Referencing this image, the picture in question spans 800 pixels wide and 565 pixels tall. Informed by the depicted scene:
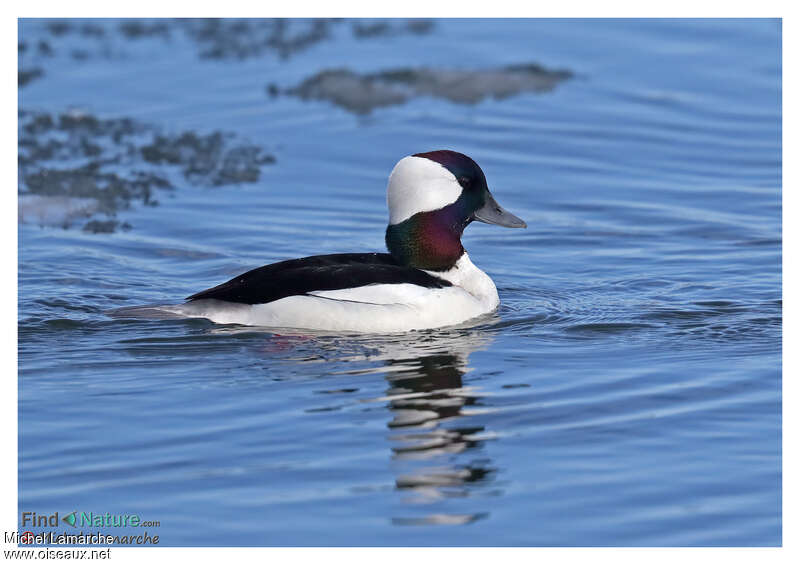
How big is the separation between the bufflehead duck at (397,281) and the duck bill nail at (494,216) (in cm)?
13

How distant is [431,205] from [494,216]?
0.64m

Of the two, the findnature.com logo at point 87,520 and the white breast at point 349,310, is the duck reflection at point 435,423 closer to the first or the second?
the white breast at point 349,310

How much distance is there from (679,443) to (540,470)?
2.94 ft

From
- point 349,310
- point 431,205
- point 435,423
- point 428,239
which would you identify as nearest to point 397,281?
point 349,310

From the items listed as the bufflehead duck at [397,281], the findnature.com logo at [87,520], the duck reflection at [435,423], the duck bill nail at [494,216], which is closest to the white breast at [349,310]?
the bufflehead duck at [397,281]

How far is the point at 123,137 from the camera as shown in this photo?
15141mm

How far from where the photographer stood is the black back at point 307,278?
927 centimetres

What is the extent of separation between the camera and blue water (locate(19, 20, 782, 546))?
6605mm

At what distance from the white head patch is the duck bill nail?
1.41 feet

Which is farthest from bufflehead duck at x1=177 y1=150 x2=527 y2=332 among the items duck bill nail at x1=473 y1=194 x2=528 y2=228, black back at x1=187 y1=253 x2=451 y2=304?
duck bill nail at x1=473 y1=194 x2=528 y2=228

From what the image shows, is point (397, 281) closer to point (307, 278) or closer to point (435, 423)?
point (307, 278)

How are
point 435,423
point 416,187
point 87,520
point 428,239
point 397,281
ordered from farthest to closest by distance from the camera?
point 428,239 → point 416,187 → point 397,281 → point 435,423 → point 87,520

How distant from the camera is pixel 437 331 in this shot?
9477 mm

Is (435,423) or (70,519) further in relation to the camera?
(435,423)
